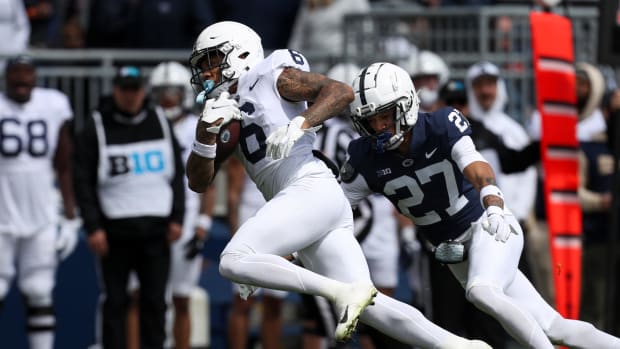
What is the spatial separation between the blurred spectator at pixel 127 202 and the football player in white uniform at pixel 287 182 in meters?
2.78

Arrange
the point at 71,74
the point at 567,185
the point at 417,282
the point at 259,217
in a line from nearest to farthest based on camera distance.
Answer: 1. the point at 259,217
2. the point at 567,185
3. the point at 417,282
4. the point at 71,74

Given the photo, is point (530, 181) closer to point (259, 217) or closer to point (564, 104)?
point (564, 104)

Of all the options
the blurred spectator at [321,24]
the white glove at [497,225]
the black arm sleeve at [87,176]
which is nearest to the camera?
the white glove at [497,225]

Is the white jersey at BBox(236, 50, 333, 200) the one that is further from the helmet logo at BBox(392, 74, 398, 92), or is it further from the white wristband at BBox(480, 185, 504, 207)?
the white wristband at BBox(480, 185, 504, 207)

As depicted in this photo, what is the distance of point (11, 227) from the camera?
1048cm

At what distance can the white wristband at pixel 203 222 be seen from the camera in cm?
1095

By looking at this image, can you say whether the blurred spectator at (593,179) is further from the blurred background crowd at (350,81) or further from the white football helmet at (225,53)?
the white football helmet at (225,53)

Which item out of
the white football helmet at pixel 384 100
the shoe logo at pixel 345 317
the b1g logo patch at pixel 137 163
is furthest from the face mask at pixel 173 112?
the shoe logo at pixel 345 317

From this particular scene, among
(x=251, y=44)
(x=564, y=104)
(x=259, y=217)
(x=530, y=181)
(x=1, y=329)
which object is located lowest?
(x=1, y=329)

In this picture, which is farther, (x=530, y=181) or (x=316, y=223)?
(x=530, y=181)

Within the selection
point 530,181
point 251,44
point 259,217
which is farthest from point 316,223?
point 530,181

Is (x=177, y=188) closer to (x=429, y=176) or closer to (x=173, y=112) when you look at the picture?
(x=173, y=112)

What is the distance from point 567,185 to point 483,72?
1013 mm

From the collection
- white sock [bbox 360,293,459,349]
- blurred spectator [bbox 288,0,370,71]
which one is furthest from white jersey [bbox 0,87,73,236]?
white sock [bbox 360,293,459,349]
